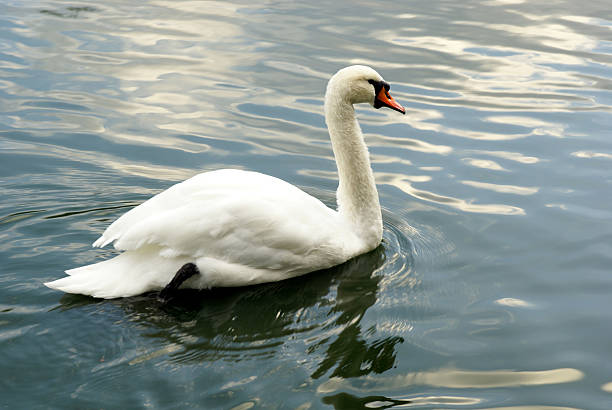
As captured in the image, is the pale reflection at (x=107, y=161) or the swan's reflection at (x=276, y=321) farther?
the pale reflection at (x=107, y=161)

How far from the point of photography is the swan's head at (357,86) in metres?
6.76

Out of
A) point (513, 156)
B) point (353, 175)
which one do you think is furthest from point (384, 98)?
point (513, 156)

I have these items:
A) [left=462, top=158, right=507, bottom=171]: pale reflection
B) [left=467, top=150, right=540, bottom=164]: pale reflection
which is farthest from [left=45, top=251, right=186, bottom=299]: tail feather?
[left=467, top=150, right=540, bottom=164]: pale reflection

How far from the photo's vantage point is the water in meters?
4.94

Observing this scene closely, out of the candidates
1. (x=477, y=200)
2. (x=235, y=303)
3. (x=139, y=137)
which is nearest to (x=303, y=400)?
(x=235, y=303)

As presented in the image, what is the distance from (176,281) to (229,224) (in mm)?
559

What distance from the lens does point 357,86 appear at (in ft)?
22.3

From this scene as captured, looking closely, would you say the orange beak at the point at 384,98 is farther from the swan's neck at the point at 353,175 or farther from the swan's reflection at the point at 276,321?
the swan's reflection at the point at 276,321

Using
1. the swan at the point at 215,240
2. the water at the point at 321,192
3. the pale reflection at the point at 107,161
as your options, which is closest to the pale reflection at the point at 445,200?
the water at the point at 321,192

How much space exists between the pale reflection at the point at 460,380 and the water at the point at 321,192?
19 mm

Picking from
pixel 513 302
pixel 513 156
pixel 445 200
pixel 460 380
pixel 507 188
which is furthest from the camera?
pixel 513 156

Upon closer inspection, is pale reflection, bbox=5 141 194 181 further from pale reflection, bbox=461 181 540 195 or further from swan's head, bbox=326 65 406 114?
pale reflection, bbox=461 181 540 195

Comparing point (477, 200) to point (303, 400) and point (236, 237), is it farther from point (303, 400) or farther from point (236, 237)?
point (303, 400)

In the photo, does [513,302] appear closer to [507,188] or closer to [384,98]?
[384,98]
